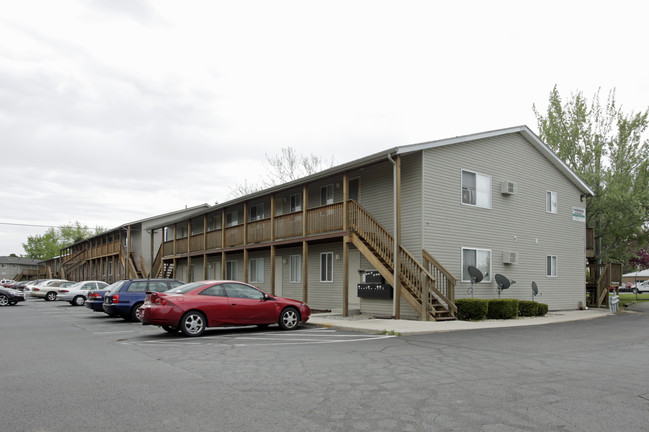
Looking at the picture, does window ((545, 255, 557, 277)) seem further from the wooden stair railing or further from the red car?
the red car

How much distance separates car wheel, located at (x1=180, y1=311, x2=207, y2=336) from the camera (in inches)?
511

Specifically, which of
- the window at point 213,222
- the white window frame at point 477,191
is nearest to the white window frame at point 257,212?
the window at point 213,222

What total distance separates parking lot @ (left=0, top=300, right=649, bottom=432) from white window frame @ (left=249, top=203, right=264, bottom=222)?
15594 mm

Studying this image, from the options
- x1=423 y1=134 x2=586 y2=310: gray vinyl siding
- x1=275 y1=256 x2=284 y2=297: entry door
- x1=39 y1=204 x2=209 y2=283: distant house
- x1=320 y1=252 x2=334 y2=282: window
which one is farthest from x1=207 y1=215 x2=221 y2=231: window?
x1=423 y1=134 x2=586 y2=310: gray vinyl siding

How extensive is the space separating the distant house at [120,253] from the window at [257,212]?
7.44 meters

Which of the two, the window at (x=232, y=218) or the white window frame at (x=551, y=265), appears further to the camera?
the window at (x=232, y=218)

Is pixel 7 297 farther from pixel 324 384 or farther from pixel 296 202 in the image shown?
pixel 324 384

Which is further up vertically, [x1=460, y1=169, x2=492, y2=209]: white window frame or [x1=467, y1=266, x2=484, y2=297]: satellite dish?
[x1=460, y1=169, x2=492, y2=209]: white window frame

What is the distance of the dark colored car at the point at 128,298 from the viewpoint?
17.7 m

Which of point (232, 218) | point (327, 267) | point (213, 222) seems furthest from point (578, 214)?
point (213, 222)

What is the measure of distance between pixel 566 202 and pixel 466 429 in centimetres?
2172

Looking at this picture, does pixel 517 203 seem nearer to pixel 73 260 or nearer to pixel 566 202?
pixel 566 202

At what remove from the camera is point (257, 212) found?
28594mm

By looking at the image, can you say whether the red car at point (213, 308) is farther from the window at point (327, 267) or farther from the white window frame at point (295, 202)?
the white window frame at point (295, 202)
